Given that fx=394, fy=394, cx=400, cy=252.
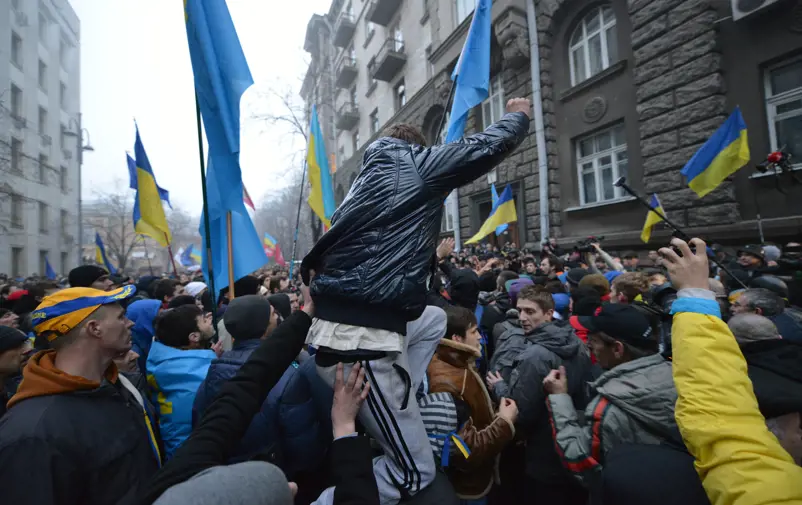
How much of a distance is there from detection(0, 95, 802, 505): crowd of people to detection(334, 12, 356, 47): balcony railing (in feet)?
86.2

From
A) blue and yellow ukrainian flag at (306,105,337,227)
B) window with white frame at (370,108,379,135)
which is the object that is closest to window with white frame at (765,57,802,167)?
blue and yellow ukrainian flag at (306,105,337,227)

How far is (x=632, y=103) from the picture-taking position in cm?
865

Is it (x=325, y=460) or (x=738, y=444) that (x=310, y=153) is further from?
(x=738, y=444)

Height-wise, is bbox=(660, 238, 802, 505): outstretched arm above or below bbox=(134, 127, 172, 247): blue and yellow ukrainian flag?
below

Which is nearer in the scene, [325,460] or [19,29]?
[325,460]

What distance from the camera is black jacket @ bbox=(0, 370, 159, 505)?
115 centimetres

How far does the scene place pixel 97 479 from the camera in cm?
129

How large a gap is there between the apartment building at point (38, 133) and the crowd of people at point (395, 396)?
23.4 meters

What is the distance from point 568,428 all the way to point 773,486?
101cm

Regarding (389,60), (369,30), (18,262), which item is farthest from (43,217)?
(389,60)

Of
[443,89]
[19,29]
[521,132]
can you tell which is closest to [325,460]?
[521,132]

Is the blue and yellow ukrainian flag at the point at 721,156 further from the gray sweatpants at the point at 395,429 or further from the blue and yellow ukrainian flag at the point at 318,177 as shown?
the gray sweatpants at the point at 395,429

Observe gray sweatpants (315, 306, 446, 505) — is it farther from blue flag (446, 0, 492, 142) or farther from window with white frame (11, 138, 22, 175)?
window with white frame (11, 138, 22, 175)

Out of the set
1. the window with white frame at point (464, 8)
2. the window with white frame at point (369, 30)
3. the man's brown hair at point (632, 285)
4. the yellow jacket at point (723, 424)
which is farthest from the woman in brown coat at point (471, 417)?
the window with white frame at point (369, 30)
